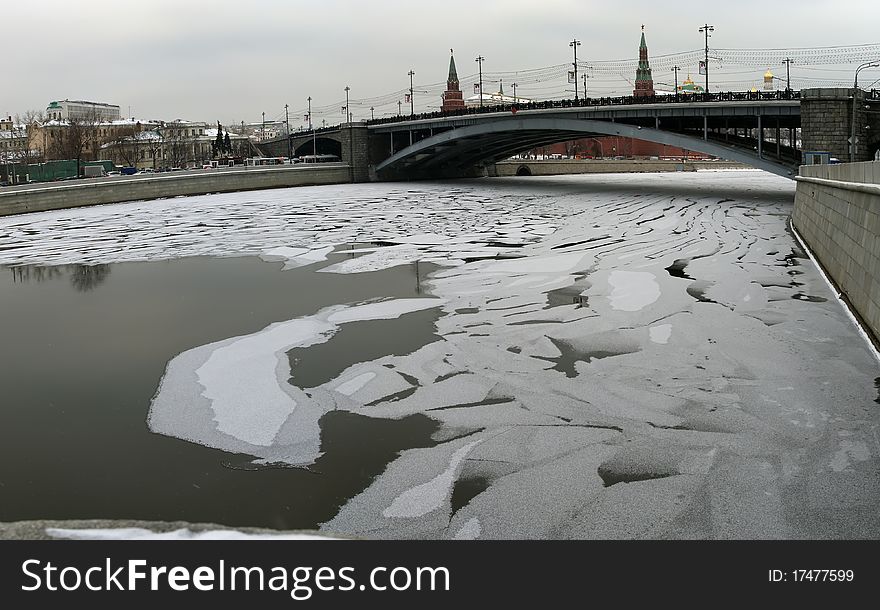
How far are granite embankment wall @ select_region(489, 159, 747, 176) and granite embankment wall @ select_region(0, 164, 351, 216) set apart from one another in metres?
15.1

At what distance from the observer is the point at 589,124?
42688mm

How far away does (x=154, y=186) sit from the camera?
135 feet

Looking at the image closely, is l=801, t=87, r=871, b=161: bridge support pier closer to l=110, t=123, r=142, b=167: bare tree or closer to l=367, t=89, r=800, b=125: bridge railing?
l=367, t=89, r=800, b=125: bridge railing

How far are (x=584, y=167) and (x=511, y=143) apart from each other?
15.3 m

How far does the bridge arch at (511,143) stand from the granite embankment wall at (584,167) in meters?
3.07

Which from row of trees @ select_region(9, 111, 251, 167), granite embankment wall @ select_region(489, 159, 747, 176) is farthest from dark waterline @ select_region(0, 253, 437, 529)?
row of trees @ select_region(9, 111, 251, 167)

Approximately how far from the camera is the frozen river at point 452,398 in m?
5.16

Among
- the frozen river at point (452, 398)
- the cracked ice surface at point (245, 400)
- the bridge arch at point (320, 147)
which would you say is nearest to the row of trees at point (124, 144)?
the bridge arch at point (320, 147)

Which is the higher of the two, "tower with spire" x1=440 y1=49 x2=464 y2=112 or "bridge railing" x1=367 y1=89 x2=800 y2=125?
"tower with spire" x1=440 y1=49 x2=464 y2=112

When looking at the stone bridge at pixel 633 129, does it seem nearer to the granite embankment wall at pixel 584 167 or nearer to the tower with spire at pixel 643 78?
the granite embankment wall at pixel 584 167

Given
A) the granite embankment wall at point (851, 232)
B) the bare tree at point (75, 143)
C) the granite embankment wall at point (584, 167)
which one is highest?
the bare tree at point (75, 143)

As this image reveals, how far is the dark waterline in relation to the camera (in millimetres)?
5297

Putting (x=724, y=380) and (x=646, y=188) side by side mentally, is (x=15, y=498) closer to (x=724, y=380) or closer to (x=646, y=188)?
(x=724, y=380)

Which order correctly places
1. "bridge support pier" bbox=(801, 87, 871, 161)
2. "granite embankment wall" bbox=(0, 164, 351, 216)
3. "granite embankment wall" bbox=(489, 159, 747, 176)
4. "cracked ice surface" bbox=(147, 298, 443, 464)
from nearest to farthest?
1. "cracked ice surface" bbox=(147, 298, 443, 464)
2. "bridge support pier" bbox=(801, 87, 871, 161)
3. "granite embankment wall" bbox=(0, 164, 351, 216)
4. "granite embankment wall" bbox=(489, 159, 747, 176)
